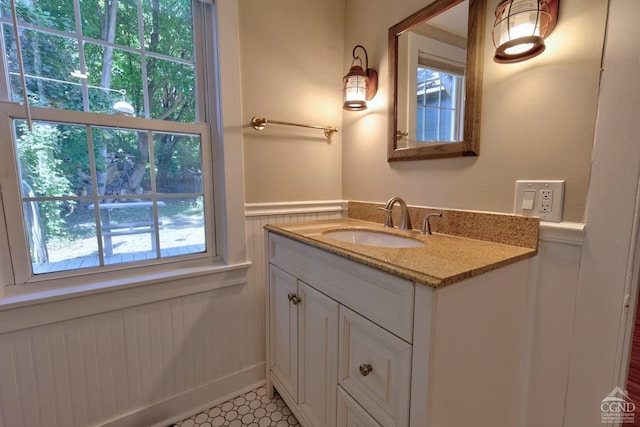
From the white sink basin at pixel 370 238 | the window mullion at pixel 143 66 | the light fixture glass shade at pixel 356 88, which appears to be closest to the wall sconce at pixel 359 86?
the light fixture glass shade at pixel 356 88

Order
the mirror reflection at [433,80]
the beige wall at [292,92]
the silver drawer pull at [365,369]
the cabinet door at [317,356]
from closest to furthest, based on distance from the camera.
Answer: the silver drawer pull at [365,369] < the cabinet door at [317,356] < the mirror reflection at [433,80] < the beige wall at [292,92]

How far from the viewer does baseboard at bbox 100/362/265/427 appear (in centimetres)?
114

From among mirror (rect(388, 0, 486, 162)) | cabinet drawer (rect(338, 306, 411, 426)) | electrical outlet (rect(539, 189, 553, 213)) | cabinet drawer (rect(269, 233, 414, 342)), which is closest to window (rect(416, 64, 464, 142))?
mirror (rect(388, 0, 486, 162))

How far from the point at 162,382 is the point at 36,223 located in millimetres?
798

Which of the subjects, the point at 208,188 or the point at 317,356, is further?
the point at 208,188

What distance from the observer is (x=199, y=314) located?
1.25 m

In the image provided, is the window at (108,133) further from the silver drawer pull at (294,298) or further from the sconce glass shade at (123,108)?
the silver drawer pull at (294,298)

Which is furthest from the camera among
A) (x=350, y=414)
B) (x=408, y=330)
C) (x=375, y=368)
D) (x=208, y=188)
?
(x=208, y=188)

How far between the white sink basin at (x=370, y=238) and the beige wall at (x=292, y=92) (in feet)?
1.22

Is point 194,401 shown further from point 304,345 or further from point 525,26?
point 525,26

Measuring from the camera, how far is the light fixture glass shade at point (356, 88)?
131 centimetres

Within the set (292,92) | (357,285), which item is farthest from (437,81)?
(357,285)

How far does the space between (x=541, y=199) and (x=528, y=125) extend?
0.23m

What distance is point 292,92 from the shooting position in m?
1.40
